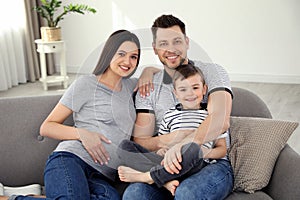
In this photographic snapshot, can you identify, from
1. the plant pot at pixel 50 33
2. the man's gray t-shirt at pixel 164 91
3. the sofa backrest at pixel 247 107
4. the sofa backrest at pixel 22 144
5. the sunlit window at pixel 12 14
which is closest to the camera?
the man's gray t-shirt at pixel 164 91

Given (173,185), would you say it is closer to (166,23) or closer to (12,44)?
(166,23)

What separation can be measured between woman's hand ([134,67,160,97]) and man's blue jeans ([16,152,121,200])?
13.5 inches

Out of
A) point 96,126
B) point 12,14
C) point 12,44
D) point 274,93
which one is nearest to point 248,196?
point 96,126

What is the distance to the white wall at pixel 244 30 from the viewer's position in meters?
4.48

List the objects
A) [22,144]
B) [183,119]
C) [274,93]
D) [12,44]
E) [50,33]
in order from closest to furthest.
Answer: [183,119], [22,144], [274,93], [50,33], [12,44]

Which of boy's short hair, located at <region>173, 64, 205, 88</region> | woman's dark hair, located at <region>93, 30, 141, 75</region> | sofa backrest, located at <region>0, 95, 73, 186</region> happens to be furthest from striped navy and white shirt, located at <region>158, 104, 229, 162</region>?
sofa backrest, located at <region>0, 95, 73, 186</region>

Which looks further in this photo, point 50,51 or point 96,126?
point 50,51

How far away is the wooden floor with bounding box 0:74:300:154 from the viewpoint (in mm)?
3598

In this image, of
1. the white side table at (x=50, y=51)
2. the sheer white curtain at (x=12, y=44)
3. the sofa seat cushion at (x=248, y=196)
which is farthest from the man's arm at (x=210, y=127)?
the sheer white curtain at (x=12, y=44)

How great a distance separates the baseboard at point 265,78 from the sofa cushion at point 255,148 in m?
3.05

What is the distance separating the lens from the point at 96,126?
1.58m

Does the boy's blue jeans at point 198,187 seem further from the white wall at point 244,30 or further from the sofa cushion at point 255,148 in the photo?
the white wall at point 244,30

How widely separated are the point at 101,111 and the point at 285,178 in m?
0.70

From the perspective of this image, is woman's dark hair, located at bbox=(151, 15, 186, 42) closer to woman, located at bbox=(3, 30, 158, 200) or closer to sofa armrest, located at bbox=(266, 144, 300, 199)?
woman, located at bbox=(3, 30, 158, 200)
